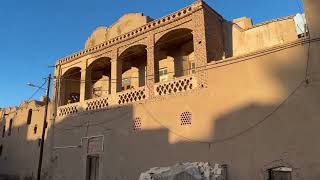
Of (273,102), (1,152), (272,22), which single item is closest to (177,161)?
(273,102)

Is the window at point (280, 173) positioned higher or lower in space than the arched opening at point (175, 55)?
lower

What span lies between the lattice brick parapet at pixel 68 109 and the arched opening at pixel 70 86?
0.69m

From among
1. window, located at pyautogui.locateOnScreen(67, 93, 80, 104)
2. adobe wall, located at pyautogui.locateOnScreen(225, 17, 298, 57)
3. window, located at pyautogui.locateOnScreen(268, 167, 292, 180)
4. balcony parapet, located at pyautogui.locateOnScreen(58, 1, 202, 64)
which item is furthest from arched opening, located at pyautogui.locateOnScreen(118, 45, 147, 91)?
window, located at pyautogui.locateOnScreen(268, 167, 292, 180)

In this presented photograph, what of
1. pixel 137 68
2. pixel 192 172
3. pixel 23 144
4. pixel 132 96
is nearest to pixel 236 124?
pixel 192 172

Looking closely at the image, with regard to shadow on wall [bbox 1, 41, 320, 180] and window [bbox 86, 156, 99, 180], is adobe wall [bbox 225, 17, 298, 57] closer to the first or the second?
shadow on wall [bbox 1, 41, 320, 180]

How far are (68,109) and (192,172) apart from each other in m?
9.83

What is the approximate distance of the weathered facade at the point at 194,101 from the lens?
10.7 meters

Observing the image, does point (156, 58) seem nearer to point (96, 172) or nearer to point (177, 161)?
point (177, 161)

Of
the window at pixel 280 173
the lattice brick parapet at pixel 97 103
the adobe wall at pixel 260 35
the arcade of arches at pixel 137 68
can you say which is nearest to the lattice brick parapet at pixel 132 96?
the arcade of arches at pixel 137 68

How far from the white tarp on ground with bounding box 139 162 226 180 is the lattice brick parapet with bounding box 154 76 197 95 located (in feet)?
9.92

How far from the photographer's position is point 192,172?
1217 centimetres

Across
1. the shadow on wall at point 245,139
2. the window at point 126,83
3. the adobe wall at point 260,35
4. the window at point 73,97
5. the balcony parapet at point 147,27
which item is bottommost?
the shadow on wall at point 245,139

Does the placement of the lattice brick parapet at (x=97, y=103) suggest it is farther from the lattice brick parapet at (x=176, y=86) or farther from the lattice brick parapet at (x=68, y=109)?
the lattice brick parapet at (x=176, y=86)

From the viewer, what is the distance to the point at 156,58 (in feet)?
51.8
